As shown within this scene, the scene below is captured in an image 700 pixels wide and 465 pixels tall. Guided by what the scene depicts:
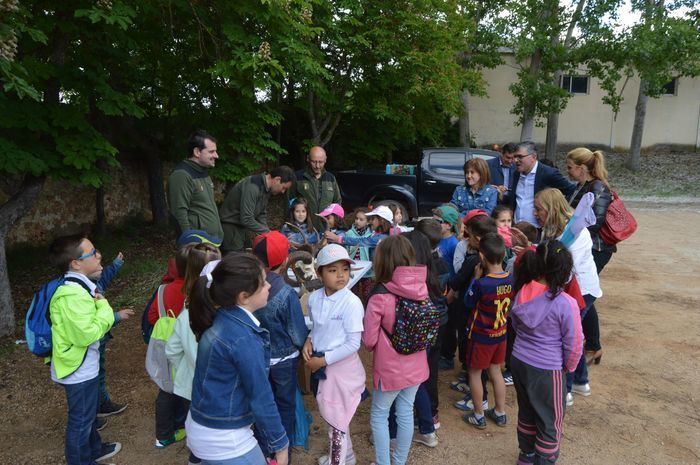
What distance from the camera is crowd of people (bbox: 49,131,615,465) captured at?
186cm

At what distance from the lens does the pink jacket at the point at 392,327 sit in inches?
98.3

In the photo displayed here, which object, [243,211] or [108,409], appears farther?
[243,211]

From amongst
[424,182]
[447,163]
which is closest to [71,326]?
[424,182]

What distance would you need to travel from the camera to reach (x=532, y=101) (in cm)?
1531

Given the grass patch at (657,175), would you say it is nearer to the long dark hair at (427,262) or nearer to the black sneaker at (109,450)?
the long dark hair at (427,262)

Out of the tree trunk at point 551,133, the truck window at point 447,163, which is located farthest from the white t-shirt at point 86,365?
the tree trunk at point 551,133

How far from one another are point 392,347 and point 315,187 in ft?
10.2

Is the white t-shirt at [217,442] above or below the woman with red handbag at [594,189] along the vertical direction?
below

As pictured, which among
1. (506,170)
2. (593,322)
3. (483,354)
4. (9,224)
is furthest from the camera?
(506,170)

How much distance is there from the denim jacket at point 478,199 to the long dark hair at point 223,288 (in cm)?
275

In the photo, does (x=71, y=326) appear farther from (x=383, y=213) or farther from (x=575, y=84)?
(x=575, y=84)

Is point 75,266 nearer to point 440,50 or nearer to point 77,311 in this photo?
point 77,311

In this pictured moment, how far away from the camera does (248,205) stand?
14.1ft

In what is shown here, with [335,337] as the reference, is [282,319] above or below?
above
